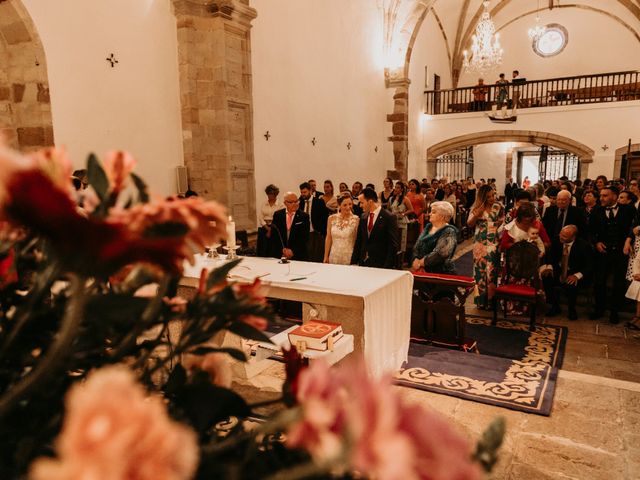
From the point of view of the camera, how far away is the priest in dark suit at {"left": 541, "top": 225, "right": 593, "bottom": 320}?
5652 millimetres

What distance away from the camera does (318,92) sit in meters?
10.2

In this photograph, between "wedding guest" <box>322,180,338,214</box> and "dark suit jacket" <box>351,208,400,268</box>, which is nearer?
"dark suit jacket" <box>351,208,400,268</box>

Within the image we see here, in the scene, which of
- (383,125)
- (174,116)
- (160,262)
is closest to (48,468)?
(160,262)

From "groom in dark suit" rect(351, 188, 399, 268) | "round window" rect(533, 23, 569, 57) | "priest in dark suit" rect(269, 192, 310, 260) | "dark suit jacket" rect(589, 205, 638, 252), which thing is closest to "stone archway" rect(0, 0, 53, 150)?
"priest in dark suit" rect(269, 192, 310, 260)

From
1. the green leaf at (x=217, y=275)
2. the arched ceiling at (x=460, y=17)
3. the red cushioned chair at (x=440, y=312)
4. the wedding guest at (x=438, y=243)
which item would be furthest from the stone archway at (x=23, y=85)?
the arched ceiling at (x=460, y=17)

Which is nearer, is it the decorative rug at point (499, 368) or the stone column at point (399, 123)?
the decorative rug at point (499, 368)

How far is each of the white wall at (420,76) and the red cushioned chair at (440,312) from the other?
10640mm

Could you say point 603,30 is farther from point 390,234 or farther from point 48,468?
point 48,468

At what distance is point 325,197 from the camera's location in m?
8.48

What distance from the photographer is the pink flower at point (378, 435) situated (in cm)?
35

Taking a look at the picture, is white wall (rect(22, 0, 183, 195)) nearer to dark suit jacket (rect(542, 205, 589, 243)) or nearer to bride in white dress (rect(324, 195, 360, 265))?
bride in white dress (rect(324, 195, 360, 265))

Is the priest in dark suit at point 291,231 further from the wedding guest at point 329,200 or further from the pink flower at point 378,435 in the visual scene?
the pink flower at point 378,435

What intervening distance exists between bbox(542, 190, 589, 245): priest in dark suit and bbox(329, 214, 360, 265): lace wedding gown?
8.50ft

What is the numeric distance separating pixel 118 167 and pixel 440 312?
4293mm
